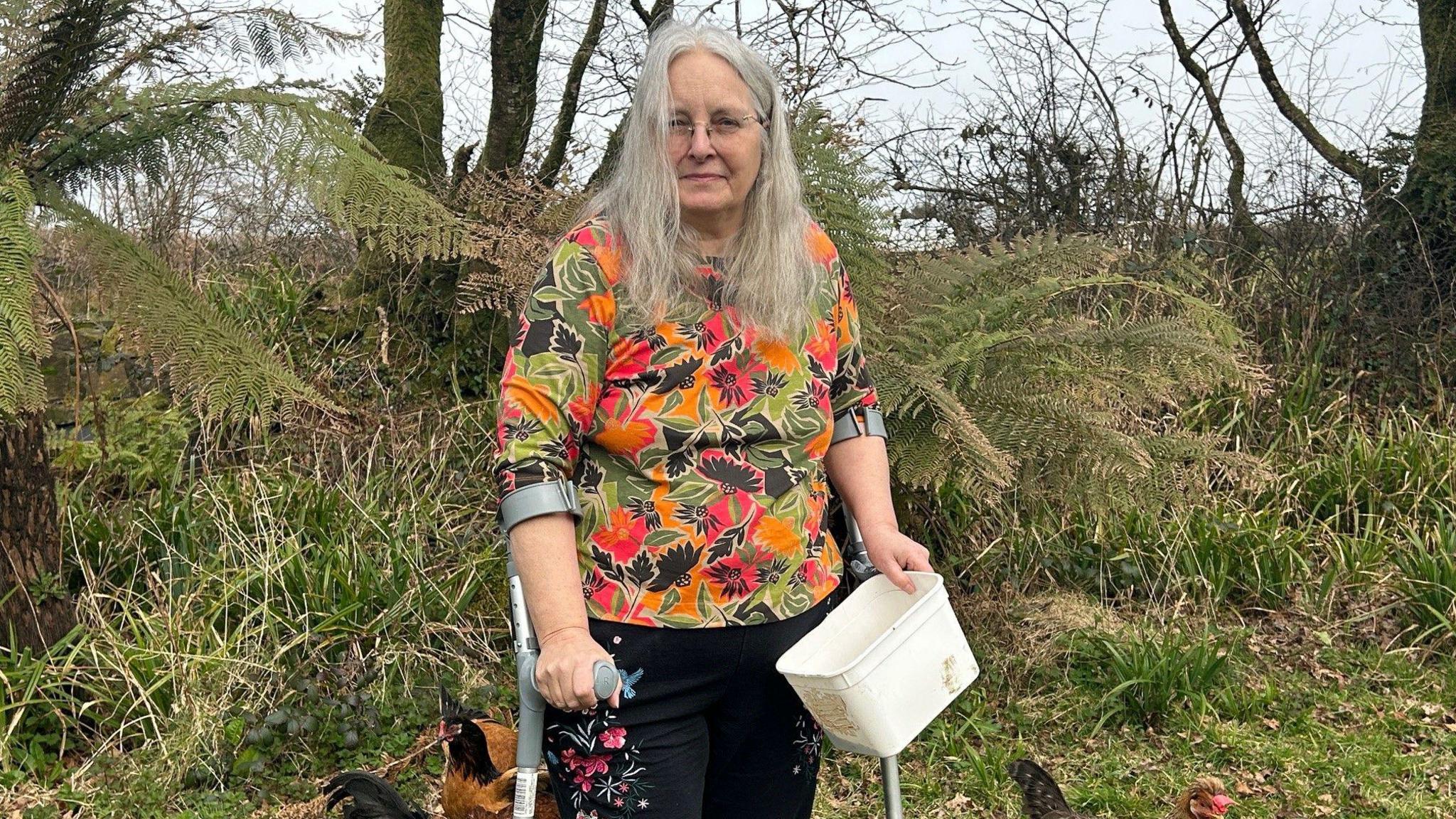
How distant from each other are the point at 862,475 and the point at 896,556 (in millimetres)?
202

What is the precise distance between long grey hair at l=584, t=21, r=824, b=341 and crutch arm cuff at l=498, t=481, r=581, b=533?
280 mm

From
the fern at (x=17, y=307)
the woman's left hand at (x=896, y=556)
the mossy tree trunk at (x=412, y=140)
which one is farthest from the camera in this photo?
the mossy tree trunk at (x=412, y=140)

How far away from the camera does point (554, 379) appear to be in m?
1.74

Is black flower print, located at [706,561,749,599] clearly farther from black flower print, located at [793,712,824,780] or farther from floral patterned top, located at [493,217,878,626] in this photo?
black flower print, located at [793,712,824,780]

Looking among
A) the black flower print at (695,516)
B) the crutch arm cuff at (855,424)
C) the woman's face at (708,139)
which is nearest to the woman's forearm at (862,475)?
the crutch arm cuff at (855,424)

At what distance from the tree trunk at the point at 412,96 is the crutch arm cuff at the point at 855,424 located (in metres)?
3.58

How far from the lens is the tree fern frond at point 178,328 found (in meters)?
3.05

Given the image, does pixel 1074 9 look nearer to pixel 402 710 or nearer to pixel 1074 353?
pixel 1074 353

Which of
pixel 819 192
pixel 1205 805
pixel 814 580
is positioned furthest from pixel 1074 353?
pixel 814 580

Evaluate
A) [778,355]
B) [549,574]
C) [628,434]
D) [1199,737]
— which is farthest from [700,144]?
[1199,737]

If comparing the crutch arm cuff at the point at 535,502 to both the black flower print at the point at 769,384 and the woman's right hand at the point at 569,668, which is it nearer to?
the woman's right hand at the point at 569,668

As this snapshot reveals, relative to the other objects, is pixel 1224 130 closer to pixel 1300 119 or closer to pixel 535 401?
pixel 1300 119

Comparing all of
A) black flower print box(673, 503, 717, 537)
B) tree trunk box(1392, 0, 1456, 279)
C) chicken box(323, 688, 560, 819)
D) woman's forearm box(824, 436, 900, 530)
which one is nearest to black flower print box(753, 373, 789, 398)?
black flower print box(673, 503, 717, 537)

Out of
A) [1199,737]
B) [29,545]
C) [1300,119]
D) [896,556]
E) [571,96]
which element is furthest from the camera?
[1300,119]
